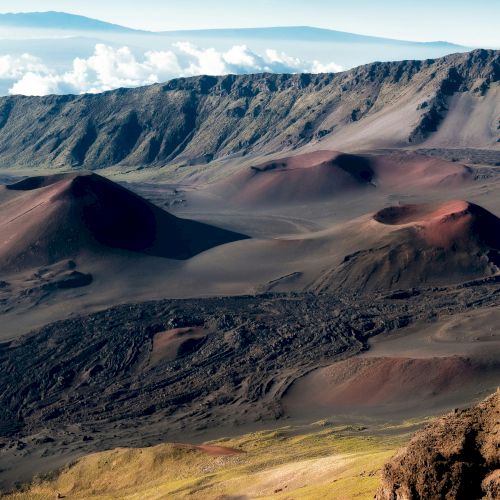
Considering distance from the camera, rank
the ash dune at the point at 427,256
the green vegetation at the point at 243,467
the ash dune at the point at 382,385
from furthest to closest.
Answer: the ash dune at the point at 427,256 → the ash dune at the point at 382,385 → the green vegetation at the point at 243,467

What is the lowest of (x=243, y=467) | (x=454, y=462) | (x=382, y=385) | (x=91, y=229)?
(x=382, y=385)

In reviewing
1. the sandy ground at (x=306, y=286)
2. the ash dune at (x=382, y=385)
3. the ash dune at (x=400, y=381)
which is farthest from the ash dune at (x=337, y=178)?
the ash dune at (x=382, y=385)

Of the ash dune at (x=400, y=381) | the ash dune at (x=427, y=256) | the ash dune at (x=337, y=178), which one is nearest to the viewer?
the ash dune at (x=400, y=381)

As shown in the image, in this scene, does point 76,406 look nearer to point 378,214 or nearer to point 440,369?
point 440,369

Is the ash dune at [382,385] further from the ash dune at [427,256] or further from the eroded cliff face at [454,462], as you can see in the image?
the eroded cliff face at [454,462]

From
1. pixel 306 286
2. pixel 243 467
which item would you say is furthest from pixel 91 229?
pixel 243 467

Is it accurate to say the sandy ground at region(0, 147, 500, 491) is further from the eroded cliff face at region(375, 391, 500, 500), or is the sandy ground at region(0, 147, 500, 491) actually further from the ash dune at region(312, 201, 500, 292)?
the eroded cliff face at region(375, 391, 500, 500)

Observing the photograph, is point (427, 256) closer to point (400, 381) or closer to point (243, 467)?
point (400, 381)

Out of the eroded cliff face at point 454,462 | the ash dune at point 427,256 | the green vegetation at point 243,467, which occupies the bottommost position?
the green vegetation at point 243,467
